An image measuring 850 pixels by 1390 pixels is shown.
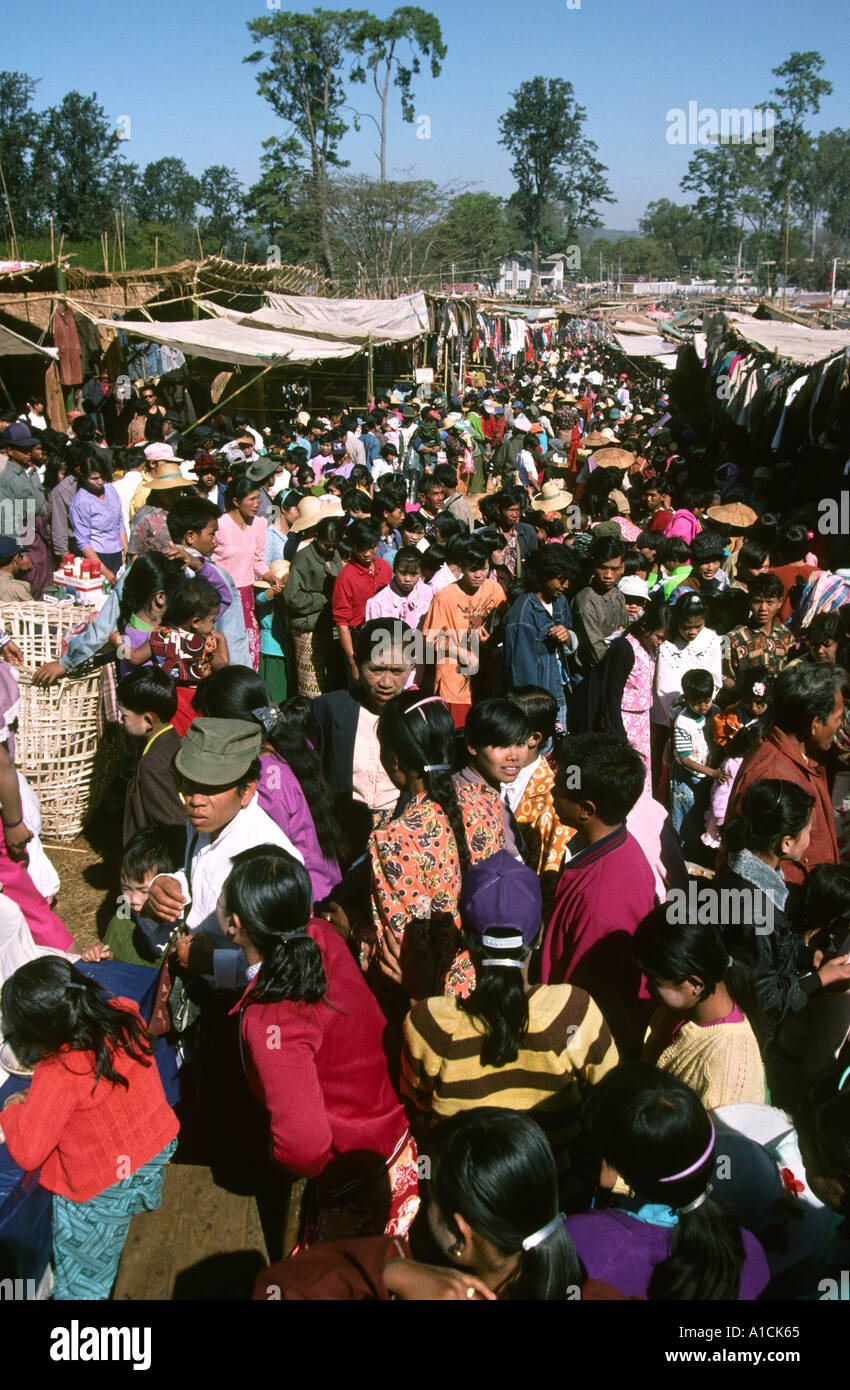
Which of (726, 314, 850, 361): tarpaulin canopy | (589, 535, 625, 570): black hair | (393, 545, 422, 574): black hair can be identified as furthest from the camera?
(726, 314, 850, 361): tarpaulin canopy

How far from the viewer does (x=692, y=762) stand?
4.46 m

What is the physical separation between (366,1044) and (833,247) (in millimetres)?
83312

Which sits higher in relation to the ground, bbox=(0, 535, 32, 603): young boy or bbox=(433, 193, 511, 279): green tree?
bbox=(433, 193, 511, 279): green tree

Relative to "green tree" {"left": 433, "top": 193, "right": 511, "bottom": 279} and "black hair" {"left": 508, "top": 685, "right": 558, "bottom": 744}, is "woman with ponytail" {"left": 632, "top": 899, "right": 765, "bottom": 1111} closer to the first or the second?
"black hair" {"left": 508, "top": 685, "right": 558, "bottom": 744}

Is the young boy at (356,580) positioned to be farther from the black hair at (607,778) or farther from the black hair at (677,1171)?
the black hair at (677,1171)

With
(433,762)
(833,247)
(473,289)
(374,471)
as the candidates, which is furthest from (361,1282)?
(833,247)

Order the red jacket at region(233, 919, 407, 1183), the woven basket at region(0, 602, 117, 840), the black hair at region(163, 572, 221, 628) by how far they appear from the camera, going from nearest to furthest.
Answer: the red jacket at region(233, 919, 407, 1183) → the black hair at region(163, 572, 221, 628) → the woven basket at region(0, 602, 117, 840)

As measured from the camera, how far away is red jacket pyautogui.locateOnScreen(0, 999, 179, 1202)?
2.16 m

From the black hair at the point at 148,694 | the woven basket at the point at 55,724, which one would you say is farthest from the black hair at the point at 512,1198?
the woven basket at the point at 55,724

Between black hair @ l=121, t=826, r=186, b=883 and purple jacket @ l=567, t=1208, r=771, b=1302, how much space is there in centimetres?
191

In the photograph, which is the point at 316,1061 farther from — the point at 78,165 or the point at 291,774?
the point at 78,165

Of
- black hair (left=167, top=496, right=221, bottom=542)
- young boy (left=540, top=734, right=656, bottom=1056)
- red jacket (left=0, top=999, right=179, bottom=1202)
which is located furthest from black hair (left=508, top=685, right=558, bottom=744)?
black hair (left=167, top=496, right=221, bottom=542)

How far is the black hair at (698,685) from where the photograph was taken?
4.42 metres
